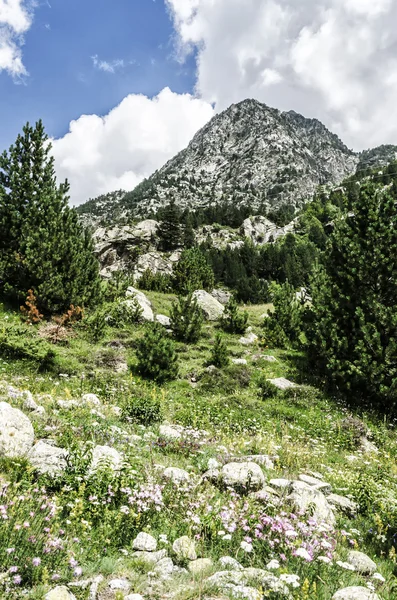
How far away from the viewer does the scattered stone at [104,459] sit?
4.71 meters

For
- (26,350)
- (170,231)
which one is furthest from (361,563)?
(170,231)

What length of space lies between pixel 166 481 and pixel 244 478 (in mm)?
1217

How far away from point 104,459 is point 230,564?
2197 mm

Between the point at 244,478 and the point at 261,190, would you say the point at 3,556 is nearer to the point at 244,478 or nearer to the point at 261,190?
the point at 244,478

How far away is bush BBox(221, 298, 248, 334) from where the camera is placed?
79.4ft

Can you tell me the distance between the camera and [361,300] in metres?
14.4

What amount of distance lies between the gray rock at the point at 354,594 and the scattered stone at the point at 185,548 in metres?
1.41

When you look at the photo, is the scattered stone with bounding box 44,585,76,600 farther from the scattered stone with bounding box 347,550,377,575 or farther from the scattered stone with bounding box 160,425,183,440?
the scattered stone with bounding box 160,425,183,440

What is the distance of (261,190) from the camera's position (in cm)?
18562

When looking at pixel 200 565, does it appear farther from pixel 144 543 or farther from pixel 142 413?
pixel 142 413

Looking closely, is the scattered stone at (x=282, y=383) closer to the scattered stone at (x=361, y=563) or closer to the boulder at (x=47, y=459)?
the scattered stone at (x=361, y=563)

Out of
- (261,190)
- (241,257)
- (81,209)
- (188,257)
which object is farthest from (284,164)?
(188,257)

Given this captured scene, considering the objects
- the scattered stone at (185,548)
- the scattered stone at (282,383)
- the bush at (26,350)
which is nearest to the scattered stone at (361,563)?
the scattered stone at (185,548)

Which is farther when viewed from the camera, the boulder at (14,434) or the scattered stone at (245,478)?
the scattered stone at (245,478)
